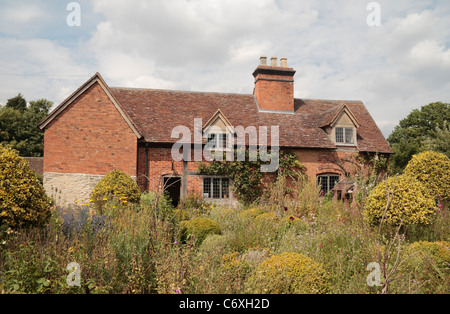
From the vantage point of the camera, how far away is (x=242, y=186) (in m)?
15.7

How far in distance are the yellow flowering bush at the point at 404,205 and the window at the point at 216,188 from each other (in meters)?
8.71

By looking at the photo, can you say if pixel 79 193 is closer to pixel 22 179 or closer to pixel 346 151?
pixel 22 179

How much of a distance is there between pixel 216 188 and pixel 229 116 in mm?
4192

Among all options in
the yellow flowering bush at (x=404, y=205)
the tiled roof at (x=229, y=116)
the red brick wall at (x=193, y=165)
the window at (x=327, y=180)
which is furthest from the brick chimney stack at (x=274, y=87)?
the yellow flowering bush at (x=404, y=205)

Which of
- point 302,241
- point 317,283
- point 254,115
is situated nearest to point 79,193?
point 254,115

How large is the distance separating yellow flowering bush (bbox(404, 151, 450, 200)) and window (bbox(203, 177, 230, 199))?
8079 mm

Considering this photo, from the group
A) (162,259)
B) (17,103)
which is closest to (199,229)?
(162,259)

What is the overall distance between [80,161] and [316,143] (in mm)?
11473

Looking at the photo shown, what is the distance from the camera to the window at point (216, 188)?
16.0 m

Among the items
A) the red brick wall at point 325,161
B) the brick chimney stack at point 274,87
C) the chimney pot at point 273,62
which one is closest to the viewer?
the red brick wall at point 325,161

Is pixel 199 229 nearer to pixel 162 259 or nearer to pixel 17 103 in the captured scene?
pixel 162 259

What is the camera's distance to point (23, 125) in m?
35.6

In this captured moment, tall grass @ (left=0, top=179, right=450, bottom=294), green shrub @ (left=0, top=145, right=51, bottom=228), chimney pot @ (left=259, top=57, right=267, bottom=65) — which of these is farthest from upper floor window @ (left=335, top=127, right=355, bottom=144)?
green shrub @ (left=0, top=145, right=51, bottom=228)

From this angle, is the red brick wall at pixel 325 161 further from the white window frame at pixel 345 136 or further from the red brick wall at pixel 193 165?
the white window frame at pixel 345 136
